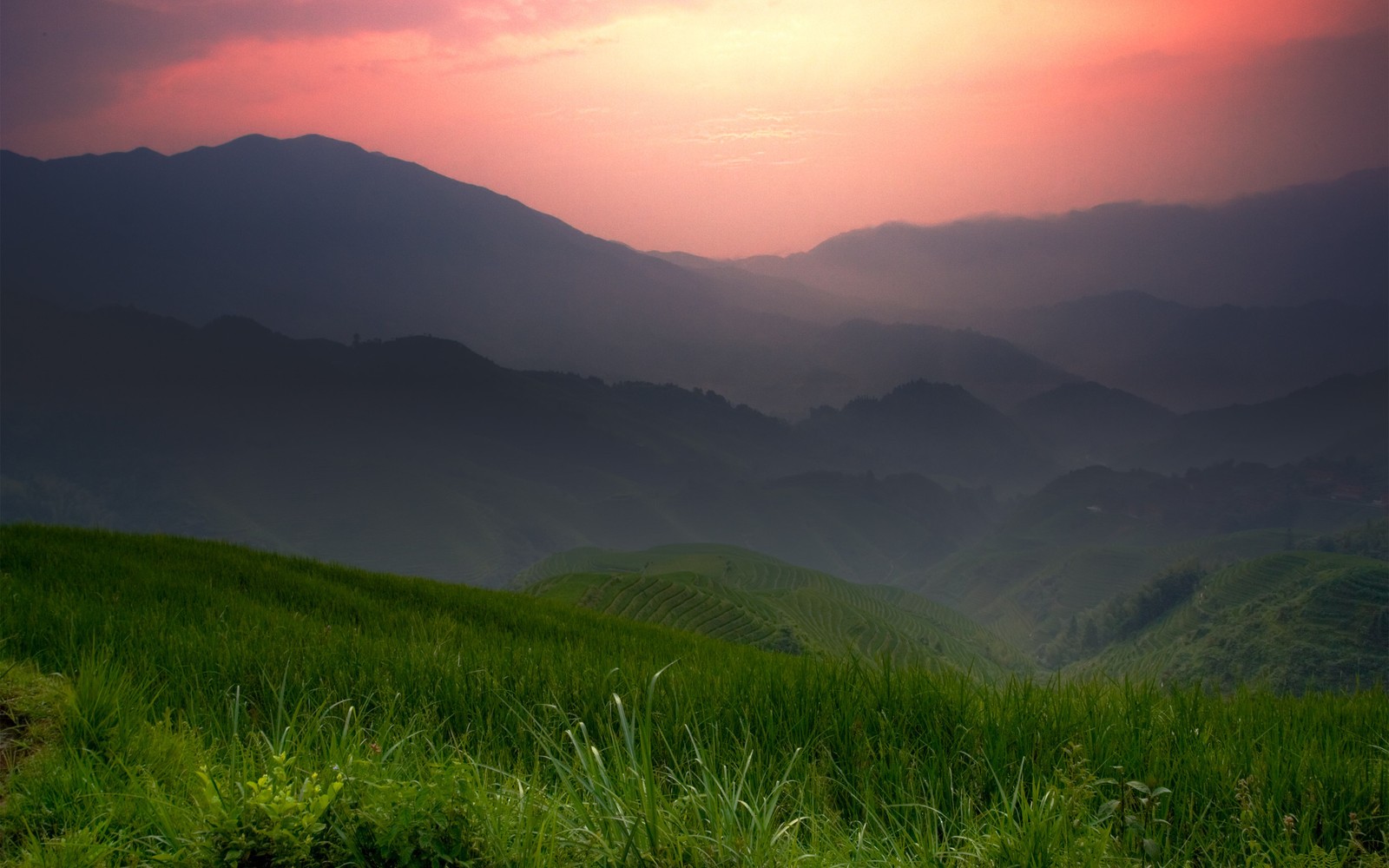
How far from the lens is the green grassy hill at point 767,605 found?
4484 cm

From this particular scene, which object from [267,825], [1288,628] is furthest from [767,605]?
[267,825]

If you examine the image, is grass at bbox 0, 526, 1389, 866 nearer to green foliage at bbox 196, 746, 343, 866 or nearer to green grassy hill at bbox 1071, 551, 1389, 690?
green foliage at bbox 196, 746, 343, 866

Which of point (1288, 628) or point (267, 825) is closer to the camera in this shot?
point (267, 825)

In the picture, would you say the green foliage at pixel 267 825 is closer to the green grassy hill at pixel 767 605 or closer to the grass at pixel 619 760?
the grass at pixel 619 760

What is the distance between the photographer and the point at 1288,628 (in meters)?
59.9

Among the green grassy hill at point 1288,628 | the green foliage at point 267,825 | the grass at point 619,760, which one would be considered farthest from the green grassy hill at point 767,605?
the green grassy hill at point 1288,628

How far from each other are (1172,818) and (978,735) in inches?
33.5

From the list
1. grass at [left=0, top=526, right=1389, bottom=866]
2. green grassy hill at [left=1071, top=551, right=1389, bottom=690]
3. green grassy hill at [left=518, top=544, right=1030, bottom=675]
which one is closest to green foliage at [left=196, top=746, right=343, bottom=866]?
grass at [left=0, top=526, right=1389, bottom=866]

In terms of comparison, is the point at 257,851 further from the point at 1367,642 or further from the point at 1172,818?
the point at 1367,642

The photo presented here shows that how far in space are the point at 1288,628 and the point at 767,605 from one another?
135ft

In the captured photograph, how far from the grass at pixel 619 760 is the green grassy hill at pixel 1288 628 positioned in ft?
144

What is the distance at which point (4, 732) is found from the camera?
3447 millimetres

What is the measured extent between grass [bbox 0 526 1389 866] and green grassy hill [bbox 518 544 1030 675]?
0.65 meters

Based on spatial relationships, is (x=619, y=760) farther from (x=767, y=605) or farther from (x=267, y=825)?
(x=767, y=605)
